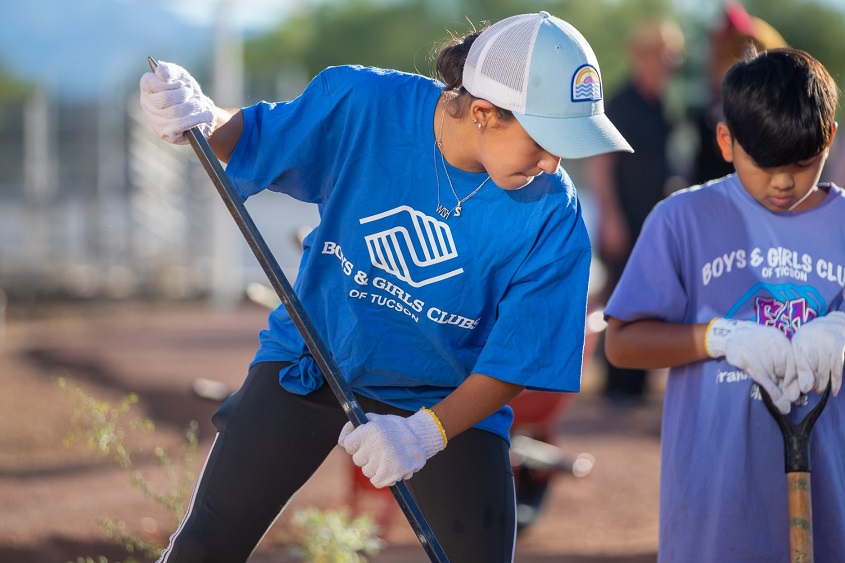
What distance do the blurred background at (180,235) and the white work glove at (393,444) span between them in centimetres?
100

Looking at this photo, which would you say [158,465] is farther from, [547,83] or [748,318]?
[547,83]

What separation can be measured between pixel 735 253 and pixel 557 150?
0.67m

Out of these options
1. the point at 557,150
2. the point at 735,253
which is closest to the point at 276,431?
the point at 557,150


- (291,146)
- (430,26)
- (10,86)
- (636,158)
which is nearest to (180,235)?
(636,158)

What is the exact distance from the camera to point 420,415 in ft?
9.20

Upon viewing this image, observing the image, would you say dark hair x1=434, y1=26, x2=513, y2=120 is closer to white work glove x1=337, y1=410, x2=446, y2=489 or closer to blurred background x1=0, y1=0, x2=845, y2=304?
white work glove x1=337, y1=410, x2=446, y2=489

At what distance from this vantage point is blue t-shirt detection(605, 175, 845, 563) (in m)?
3.00

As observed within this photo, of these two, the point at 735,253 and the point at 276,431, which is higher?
the point at 735,253

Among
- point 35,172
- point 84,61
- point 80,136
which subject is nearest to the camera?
point 35,172

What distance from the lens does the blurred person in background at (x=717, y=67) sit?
5762 mm

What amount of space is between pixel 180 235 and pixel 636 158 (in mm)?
10923

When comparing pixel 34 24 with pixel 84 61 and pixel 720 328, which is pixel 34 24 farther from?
pixel 720 328

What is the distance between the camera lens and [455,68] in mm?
2998

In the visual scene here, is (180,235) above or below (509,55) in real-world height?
below
